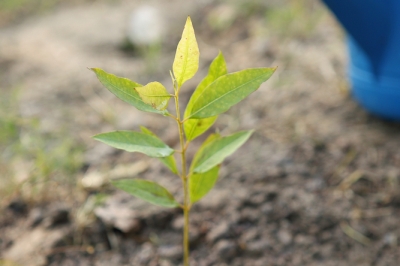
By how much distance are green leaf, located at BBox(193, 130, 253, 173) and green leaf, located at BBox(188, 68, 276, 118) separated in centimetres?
7

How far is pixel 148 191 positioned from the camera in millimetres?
728

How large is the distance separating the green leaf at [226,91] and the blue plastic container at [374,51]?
654 millimetres

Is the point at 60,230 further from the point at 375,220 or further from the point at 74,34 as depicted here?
the point at 74,34

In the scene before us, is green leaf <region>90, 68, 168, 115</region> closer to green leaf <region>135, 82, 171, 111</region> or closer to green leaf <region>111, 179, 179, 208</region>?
green leaf <region>135, 82, 171, 111</region>

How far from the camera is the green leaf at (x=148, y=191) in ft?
2.34

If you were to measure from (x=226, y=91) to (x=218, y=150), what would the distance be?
0.38 ft

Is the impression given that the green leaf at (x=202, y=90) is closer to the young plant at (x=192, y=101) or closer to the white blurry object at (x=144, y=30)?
the young plant at (x=192, y=101)

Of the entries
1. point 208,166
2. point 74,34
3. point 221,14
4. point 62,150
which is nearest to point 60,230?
point 62,150

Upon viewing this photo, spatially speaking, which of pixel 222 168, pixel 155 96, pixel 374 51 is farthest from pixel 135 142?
pixel 374 51

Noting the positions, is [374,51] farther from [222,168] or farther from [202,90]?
[202,90]

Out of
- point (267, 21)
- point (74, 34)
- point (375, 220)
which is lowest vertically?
point (375, 220)

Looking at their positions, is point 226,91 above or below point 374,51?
above

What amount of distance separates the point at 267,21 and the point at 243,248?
1554 mm

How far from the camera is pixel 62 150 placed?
1.27 metres
